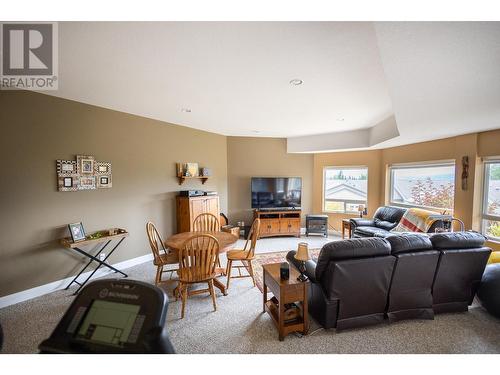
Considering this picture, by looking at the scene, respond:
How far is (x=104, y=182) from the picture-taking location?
11.7ft

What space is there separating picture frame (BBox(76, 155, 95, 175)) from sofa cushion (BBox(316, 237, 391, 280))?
3.44 metres

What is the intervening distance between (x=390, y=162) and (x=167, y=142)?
17.2 ft

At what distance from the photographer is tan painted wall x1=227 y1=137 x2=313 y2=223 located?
5.99 meters

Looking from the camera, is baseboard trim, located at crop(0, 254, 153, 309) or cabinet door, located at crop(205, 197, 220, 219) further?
cabinet door, located at crop(205, 197, 220, 219)

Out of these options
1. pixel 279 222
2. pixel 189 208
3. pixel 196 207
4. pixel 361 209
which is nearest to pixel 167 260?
pixel 189 208

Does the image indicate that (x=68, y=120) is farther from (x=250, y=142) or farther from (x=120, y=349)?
(x=250, y=142)

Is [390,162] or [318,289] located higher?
[390,162]

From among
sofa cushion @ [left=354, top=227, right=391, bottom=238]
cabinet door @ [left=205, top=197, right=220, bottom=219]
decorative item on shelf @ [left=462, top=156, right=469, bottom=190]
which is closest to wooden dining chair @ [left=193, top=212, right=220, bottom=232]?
cabinet door @ [left=205, top=197, right=220, bottom=219]

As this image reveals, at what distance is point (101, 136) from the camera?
3.52 m

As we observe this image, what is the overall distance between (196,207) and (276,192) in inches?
90.8

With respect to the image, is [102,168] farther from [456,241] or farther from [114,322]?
[456,241]

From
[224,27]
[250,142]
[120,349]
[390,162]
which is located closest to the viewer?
[120,349]

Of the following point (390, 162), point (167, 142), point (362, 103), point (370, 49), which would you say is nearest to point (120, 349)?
point (370, 49)

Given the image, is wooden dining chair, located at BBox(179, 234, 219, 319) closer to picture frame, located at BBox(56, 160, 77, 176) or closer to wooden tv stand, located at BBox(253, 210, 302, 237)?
picture frame, located at BBox(56, 160, 77, 176)
